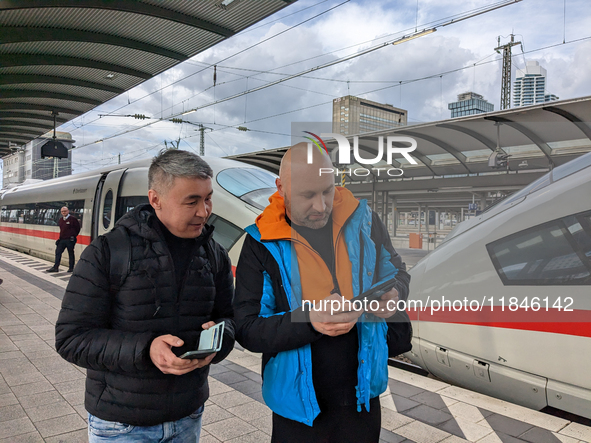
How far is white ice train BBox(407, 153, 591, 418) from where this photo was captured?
3.04 m

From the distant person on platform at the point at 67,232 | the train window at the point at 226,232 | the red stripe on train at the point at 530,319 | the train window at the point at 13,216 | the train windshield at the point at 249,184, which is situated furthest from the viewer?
the train window at the point at 13,216

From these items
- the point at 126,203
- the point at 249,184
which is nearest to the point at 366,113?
the point at 249,184

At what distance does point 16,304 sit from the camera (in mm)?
7223

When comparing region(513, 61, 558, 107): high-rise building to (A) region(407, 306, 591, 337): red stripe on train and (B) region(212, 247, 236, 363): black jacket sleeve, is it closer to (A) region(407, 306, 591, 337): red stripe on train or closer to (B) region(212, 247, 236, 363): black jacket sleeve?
(A) region(407, 306, 591, 337): red stripe on train

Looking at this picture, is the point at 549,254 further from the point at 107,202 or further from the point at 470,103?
the point at 470,103

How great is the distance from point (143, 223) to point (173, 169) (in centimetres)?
23

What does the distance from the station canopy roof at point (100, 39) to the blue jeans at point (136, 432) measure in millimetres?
5236

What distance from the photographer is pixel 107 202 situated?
9742 millimetres

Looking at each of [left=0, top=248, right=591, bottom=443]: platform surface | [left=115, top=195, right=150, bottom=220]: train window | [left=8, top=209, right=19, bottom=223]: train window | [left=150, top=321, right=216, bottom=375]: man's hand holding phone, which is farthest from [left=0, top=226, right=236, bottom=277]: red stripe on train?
[left=150, top=321, right=216, bottom=375]: man's hand holding phone

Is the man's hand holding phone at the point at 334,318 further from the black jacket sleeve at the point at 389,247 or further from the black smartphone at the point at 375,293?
the black jacket sleeve at the point at 389,247

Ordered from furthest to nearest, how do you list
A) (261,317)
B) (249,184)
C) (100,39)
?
1. (249,184)
2. (100,39)
3. (261,317)

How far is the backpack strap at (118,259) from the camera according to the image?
1.55 metres

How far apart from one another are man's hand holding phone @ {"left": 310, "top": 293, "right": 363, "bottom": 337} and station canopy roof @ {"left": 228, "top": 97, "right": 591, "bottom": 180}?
7611mm

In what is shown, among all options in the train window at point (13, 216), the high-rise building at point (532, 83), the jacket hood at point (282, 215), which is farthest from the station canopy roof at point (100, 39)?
the high-rise building at point (532, 83)
